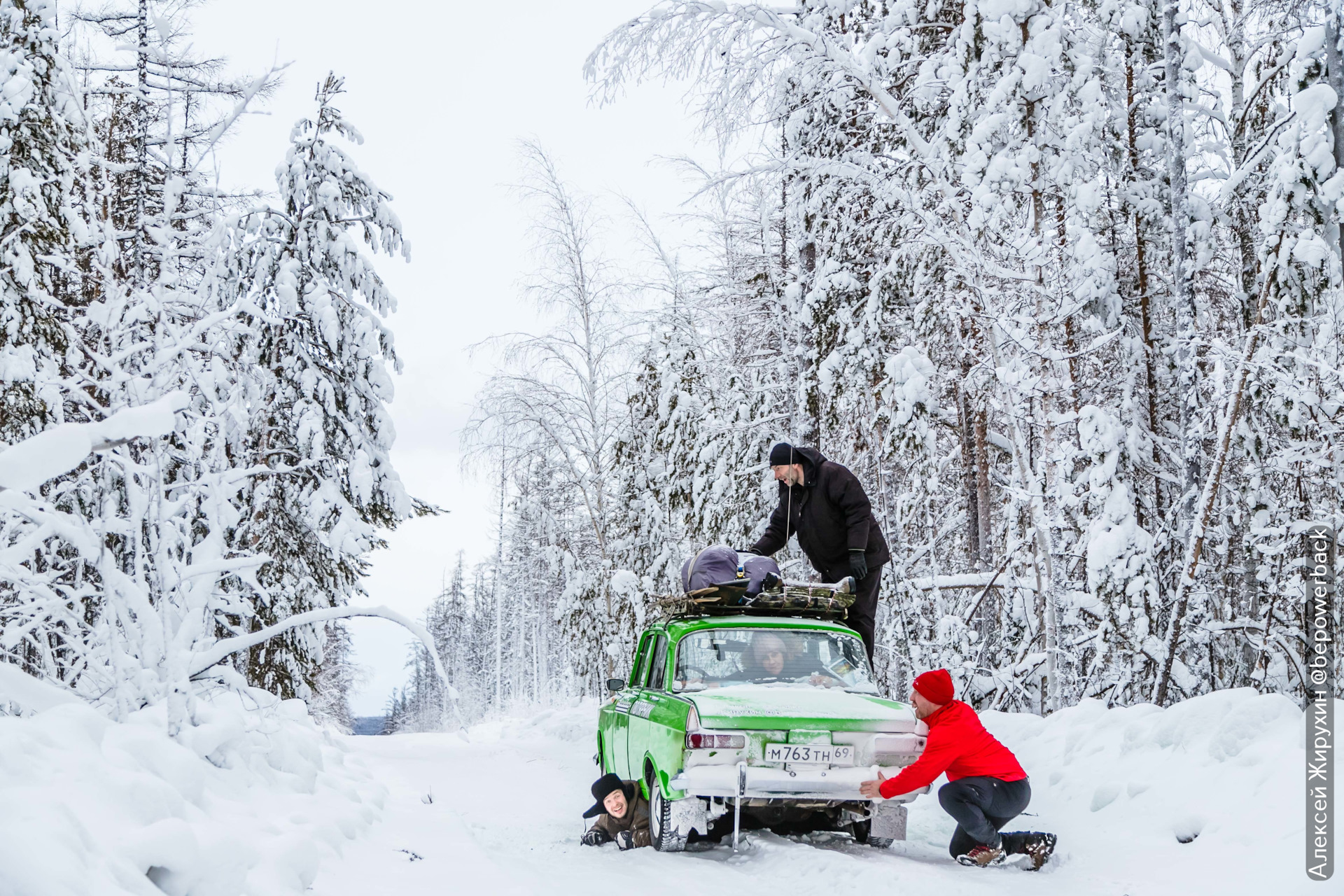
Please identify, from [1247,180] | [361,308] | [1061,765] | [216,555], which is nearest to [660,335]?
[361,308]

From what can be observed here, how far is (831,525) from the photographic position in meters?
9.30

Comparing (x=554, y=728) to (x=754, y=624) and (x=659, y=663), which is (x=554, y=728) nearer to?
(x=659, y=663)

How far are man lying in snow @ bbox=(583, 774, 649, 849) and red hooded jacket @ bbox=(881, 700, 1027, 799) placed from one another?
1866 mm

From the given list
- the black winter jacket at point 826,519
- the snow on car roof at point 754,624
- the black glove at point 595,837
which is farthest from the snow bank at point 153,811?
the black winter jacket at point 826,519

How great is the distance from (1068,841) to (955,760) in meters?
1.03

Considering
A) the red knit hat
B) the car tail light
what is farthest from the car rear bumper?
the red knit hat

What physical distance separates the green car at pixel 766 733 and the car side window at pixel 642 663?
1.39ft

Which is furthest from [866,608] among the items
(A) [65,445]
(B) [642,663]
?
(A) [65,445]

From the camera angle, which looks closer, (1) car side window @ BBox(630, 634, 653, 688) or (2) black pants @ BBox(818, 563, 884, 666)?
(1) car side window @ BBox(630, 634, 653, 688)

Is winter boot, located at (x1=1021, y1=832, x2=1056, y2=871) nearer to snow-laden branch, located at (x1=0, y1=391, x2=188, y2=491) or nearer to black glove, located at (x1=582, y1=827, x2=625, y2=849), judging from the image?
black glove, located at (x1=582, y1=827, x2=625, y2=849)

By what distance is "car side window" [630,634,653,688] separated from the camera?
8.45m

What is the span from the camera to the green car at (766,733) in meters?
6.39

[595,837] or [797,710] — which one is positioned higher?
[797,710]

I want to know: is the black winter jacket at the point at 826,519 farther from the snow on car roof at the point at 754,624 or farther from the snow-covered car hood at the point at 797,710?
the snow-covered car hood at the point at 797,710
